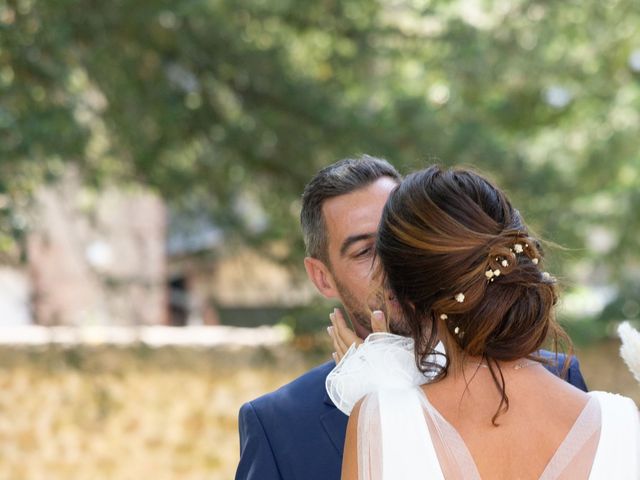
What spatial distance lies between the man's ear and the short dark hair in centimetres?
2

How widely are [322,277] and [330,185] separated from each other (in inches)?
9.6

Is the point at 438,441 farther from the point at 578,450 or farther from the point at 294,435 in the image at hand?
the point at 294,435

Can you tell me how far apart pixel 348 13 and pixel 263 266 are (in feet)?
5.80

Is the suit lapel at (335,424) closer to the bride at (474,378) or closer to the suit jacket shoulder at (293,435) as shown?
the suit jacket shoulder at (293,435)

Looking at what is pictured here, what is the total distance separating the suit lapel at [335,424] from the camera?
2.55 meters

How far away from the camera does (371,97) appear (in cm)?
863

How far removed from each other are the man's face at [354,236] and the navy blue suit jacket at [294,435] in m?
0.27

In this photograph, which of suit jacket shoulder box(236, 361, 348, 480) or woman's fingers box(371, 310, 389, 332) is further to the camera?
suit jacket shoulder box(236, 361, 348, 480)

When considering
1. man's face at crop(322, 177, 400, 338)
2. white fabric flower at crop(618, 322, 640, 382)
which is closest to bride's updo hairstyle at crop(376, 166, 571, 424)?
white fabric flower at crop(618, 322, 640, 382)

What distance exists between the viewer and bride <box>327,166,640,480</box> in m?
1.83

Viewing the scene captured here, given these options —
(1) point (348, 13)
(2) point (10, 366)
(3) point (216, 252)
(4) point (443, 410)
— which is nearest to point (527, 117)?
(1) point (348, 13)

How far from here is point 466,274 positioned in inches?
73.4

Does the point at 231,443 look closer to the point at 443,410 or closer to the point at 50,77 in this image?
the point at 50,77

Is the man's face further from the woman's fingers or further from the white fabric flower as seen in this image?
the white fabric flower
